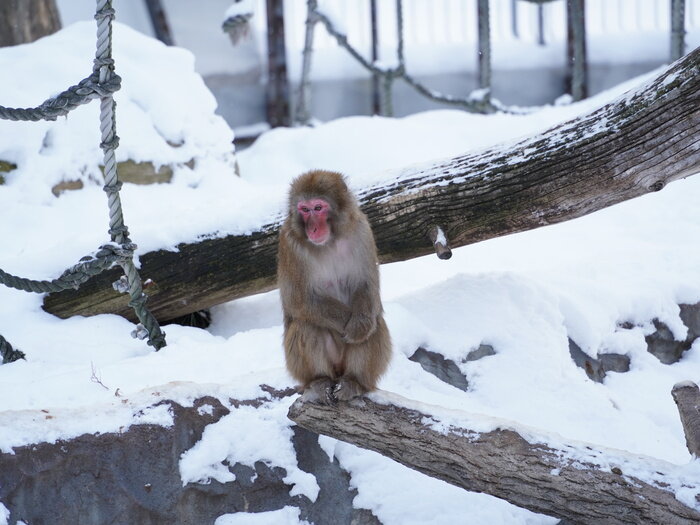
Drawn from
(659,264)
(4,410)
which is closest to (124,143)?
(4,410)

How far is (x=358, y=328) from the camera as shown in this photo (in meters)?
3.27

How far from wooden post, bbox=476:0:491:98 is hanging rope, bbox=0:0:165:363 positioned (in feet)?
18.6

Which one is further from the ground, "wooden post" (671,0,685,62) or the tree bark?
the tree bark

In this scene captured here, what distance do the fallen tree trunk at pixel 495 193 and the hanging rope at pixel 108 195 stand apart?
31 cm

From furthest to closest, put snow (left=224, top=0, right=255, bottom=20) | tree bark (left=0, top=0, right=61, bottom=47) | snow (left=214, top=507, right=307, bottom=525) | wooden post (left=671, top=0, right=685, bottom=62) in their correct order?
wooden post (left=671, top=0, right=685, bottom=62)
snow (left=224, top=0, right=255, bottom=20)
tree bark (left=0, top=0, right=61, bottom=47)
snow (left=214, top=507, right=307, bottom=525)

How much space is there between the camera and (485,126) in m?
8.17

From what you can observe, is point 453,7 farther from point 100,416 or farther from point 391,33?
point 100,416

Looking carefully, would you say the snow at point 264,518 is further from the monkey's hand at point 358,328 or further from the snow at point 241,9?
the snow at point 241,9

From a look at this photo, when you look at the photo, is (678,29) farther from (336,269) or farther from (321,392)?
(321,392)

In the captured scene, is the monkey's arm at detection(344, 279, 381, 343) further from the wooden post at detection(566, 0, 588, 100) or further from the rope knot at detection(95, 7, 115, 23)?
the wooden post at detection(566, 0, 588, 100)

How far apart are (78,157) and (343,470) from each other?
3.22 meters

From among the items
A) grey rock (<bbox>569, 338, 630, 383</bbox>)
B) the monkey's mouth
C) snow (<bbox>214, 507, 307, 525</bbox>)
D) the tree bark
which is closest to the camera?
the monkey's mouth

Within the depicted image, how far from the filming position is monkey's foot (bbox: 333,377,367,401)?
3.29m

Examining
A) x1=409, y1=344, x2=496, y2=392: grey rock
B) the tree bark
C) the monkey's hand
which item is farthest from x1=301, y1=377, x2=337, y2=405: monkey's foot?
the tree bark
